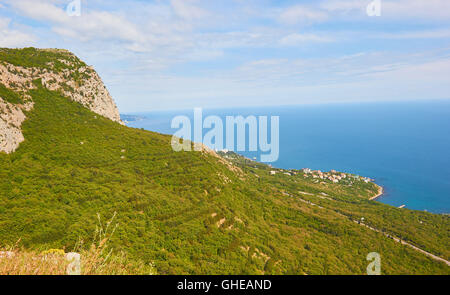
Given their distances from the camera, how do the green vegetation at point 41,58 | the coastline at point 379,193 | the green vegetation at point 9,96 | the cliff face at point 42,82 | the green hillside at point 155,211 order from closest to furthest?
1. the green hillside at point 155,211
2. the cliff face at point 42,82
3. the green vegetation at point 9,96
4. the green vegetation at point 41,58
5. the coastline at point 379,193

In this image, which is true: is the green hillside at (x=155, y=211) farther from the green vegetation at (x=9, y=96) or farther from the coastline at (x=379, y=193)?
the coastline at (x=379, y=193)

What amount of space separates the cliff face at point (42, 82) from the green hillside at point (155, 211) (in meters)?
1.07

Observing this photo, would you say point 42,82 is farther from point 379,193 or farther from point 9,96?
point 379,193

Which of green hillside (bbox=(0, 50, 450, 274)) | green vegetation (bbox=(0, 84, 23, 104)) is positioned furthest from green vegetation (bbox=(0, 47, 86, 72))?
green vegetation (bbox=(0, 84, 23, 104))

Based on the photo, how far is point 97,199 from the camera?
25.5 m

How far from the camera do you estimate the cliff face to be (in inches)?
1235

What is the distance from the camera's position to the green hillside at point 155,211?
21469mm

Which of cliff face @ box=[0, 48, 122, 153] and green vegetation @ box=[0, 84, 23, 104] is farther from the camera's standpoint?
green vegetation @ box=[0, 84, 23, 104]

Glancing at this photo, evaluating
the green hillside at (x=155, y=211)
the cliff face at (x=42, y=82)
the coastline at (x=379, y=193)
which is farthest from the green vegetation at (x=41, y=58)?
the coastline at (x=379, y=193)

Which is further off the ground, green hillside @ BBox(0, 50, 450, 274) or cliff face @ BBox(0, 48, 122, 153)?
cliff face @ BBox(0, 48, 122, 153)

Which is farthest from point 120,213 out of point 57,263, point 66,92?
point 66,92

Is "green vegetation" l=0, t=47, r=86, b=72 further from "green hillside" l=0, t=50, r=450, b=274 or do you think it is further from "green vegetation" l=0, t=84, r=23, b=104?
"green vegetation" l=0, t=84, r=23, b=104

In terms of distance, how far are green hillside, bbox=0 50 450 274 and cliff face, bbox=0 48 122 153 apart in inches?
42.2
